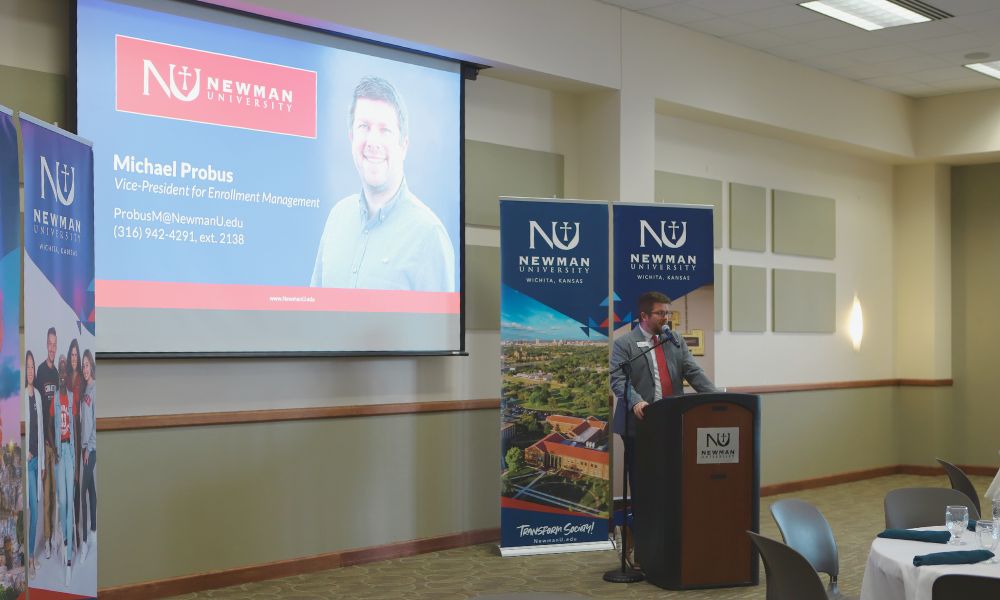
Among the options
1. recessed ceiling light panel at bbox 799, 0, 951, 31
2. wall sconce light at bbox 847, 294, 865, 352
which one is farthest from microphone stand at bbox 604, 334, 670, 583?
wall sconce light at bbox 847, 294, 865, 352

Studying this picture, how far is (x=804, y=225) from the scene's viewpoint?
A: 35.5 feet

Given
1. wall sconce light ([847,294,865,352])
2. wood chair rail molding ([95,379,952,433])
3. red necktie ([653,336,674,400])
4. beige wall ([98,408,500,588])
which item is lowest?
beige wall ([98,408,500,588])

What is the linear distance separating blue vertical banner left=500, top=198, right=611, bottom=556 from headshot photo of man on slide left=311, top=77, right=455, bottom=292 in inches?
22.2

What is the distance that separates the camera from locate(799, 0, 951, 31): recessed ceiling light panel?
8.36 metres

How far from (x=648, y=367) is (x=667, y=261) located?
37.3 inches

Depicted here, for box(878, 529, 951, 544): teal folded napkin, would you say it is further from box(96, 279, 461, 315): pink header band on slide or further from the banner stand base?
box(96, 279, 461, 315): pink header band on slide

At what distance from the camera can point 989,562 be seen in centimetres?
371

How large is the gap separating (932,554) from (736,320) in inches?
250

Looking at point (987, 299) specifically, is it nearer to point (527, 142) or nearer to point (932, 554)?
point (527, 142)

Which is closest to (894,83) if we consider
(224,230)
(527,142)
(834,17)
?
(834,17)

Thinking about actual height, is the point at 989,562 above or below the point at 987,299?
below

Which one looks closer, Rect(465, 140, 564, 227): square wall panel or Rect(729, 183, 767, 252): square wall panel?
Rect(465, 140, 564, 227): square wall panel

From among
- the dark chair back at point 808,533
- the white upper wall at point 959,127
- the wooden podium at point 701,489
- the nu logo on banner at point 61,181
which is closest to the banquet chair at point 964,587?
the dark chair back at point 808,533

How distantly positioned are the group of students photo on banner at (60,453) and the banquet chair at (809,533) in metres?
2.74
